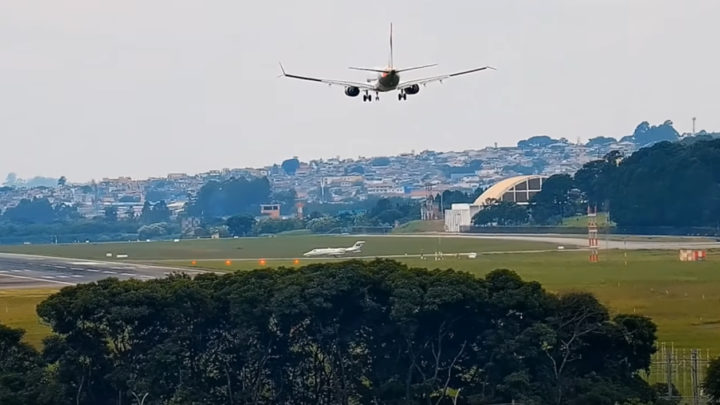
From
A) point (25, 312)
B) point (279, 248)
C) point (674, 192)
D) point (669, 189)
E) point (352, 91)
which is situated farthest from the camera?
point (669, 189)

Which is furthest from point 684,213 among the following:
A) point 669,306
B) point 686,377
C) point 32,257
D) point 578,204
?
point 686,377

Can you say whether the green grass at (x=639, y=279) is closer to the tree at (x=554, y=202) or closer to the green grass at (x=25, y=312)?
the green grass at (x=25, y=312)

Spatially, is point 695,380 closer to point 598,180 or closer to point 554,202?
point 598,180

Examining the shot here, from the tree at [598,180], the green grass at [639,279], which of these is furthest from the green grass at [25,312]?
the tree at [598,180]

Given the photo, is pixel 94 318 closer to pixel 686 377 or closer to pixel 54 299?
pixel 54 299

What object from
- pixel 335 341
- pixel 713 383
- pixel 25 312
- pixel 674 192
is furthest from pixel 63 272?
pixel 713 383
